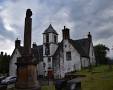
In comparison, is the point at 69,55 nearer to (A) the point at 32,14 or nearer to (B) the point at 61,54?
(B) the point at 61,54

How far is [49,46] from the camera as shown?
128 ft

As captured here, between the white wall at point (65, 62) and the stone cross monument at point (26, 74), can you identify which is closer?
the stone cross monument at point (26, 74)

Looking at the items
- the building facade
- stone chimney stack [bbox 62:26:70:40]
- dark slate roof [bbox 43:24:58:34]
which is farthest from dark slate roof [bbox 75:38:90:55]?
dark slate roof [bbox 43:24:58:34]

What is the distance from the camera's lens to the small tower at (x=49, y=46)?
38375 mm

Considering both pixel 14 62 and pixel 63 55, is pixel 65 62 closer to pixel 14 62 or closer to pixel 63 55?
A: pixel 63 55

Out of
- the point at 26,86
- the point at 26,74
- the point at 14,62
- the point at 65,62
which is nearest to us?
the point at 26,86

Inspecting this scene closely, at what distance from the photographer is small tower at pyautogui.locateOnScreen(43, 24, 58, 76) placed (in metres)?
38.4

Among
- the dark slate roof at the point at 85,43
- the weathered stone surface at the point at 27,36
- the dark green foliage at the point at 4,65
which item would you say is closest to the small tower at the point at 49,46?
the dark slate roof at the point at 85,43

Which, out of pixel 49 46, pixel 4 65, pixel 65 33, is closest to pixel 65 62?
pixel 49 46

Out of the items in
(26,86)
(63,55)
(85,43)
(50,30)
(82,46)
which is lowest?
(26,86)

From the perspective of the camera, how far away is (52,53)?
3856 centimetres

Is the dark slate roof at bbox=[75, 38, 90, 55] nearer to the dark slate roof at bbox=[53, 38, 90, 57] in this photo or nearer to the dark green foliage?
the dark slate roof at bbox=[53, 38, 90, 57]

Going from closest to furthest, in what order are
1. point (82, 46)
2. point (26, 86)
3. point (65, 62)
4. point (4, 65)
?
1. point (26, 86)
2. point (65, 62)
3. point (82, 46)
4. point (4, 65)

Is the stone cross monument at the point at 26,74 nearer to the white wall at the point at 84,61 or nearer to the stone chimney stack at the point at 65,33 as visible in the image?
the white wall at the point at 84,61
